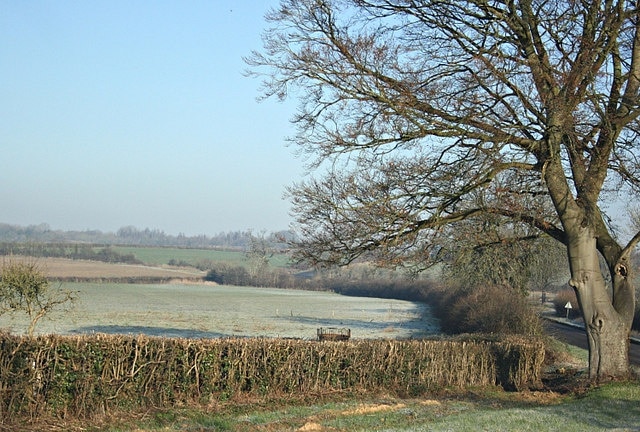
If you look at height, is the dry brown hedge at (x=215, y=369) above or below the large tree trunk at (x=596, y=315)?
below

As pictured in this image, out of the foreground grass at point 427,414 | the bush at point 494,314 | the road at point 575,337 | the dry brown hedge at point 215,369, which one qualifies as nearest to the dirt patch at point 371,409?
the foreground grass at point 427,414

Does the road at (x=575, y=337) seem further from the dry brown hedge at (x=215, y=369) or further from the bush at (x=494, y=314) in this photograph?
the dry brown hedge at (x=215, y=369)

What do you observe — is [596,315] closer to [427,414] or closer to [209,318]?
[427,414]

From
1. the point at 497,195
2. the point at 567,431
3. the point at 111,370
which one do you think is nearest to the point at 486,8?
the point at 497,195

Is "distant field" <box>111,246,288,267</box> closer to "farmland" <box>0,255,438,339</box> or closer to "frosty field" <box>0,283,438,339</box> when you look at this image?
"farmland" <box>0,255,438,339</box>

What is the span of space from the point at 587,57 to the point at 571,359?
18.2 m

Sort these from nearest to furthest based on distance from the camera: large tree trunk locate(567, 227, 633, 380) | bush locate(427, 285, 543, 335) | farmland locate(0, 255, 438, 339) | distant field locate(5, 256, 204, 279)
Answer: large tree trunk locate(567, 227, 633, 380) → bush locate(427, 285, 543, 335) → farmland locate(0, 255, 438, 339) → distant field locate(5, 256, 204, 279)

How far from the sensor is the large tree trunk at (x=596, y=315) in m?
16.7

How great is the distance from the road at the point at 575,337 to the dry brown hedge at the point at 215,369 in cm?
1434

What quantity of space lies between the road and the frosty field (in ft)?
25.6

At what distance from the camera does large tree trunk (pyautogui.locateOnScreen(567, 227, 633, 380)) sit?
16.7 metres

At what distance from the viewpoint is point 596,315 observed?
55.0ft

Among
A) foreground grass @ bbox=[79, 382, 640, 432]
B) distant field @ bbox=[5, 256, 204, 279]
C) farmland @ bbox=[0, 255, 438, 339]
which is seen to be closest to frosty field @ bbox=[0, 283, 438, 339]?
farmland @ bbox=[0, 255, 438, 339]

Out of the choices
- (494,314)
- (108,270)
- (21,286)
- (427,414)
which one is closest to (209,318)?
(494,314)
